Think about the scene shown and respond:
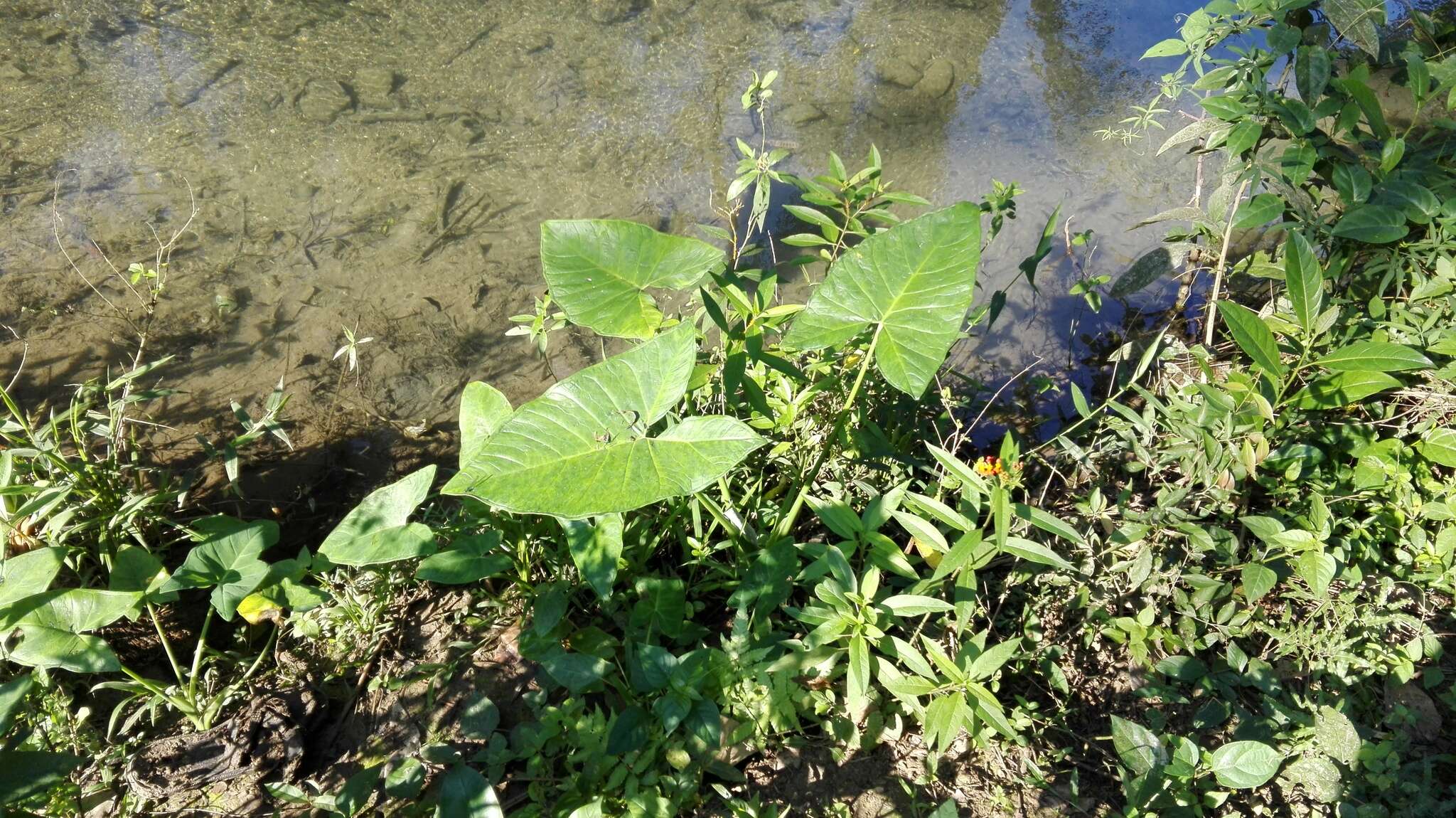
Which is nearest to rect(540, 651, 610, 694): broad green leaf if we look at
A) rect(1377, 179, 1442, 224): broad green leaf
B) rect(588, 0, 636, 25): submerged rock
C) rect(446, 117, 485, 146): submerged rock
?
rect(1377, 179, 1442, 224): broad green leaf

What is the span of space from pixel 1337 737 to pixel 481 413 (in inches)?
59.1

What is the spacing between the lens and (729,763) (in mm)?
1392

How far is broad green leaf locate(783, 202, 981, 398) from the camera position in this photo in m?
1.26

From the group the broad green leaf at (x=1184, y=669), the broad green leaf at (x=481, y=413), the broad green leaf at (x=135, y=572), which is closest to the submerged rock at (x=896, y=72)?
the broad green leaf at (x=481, y=413)

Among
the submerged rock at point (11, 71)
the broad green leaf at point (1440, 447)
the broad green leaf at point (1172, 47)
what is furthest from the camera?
the submerged rock at point (11, 71)

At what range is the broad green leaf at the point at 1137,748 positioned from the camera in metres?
1.24

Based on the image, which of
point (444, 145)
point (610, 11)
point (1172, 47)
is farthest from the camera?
point (610, 11)

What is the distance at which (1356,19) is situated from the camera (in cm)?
170

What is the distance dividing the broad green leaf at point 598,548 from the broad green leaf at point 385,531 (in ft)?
0.81

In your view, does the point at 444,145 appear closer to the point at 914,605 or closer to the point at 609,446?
the point at 609,446

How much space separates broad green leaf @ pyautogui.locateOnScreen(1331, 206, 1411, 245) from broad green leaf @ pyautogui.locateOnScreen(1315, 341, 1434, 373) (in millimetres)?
277

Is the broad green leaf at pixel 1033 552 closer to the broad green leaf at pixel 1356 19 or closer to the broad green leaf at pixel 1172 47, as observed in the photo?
the broad green leaf at pixel 1172 47

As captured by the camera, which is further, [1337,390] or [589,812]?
[1337,390]

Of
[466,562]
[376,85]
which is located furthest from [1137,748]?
[376,85]
